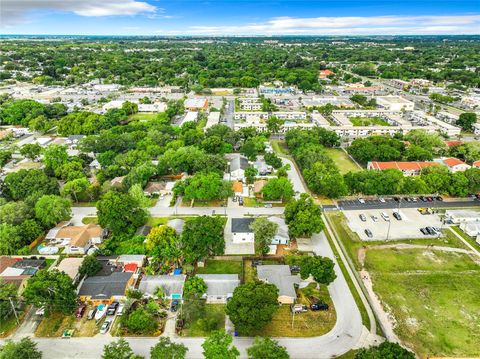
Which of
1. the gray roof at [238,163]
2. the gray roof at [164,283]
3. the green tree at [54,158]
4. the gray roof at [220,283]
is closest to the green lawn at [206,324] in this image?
the gray roof at [220,283]

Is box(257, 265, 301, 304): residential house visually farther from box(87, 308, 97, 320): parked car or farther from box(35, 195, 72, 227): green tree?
box(35, 195, 72, 227): green tree

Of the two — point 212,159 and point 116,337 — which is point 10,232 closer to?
point 116,337

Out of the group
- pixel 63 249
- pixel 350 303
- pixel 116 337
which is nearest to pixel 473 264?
pixel 350 303

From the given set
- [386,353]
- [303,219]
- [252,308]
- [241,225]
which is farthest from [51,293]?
[386,353]

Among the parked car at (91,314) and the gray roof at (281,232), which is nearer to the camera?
the parked car at (91,314)

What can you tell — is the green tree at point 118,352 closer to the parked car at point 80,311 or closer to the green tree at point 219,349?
the green tree at point 219,349

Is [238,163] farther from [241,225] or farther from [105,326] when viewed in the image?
[105,326]

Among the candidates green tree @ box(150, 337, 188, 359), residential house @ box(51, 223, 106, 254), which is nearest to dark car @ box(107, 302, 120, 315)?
green tree @ box(150, 337, 188, 359)
